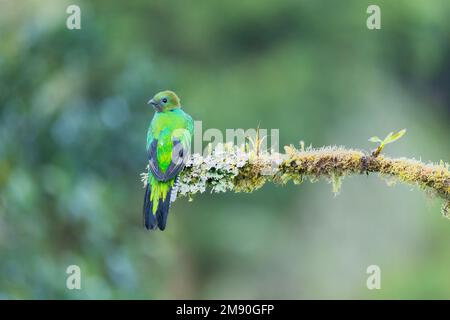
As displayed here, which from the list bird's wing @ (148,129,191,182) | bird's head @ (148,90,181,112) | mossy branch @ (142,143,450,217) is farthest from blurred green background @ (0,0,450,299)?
mossy branch @ (142,143,450,217)

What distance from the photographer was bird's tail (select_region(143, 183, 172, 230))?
169 inches

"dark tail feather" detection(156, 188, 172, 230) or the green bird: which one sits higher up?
the green bird

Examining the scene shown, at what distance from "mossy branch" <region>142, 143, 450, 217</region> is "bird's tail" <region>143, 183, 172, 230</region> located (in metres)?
0.09

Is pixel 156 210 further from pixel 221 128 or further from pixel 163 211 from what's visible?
pixel 221 128

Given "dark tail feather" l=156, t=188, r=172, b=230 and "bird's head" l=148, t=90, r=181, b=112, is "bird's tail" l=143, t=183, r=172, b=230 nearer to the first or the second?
"dark tail feather" l=156, t=188, r=172, b=230

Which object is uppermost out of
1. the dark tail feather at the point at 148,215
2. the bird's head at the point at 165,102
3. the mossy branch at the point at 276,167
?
the bird's head at the point at 165,102

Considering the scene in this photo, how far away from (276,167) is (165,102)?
958mm

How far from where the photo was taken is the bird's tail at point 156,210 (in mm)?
4289

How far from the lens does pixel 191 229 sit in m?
13.5

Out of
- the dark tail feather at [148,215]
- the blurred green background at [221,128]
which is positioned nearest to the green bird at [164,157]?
the dark tail feather at [148,215]

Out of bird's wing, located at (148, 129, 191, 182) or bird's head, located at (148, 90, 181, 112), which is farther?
bird's head, located at (148, 90, 181, 112)

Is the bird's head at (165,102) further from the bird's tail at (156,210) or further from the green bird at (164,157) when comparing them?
the bird's tail at (156,210)

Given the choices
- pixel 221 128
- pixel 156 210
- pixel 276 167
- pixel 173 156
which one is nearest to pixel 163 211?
pixel 156 210

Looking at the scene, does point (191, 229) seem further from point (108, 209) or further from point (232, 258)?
point (108, 209)
